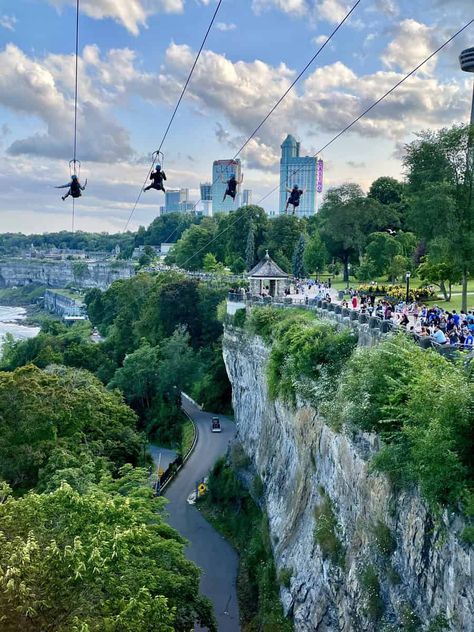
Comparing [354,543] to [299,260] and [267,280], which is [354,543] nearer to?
[267,280]

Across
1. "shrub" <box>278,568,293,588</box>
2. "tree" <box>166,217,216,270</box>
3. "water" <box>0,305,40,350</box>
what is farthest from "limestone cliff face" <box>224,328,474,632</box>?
"water" <box>0,305,40,350</box>

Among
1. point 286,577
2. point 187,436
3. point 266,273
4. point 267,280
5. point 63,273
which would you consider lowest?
point 187,436

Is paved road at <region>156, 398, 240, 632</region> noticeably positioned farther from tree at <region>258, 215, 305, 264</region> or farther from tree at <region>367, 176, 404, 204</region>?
tree at <region>367, 176, 404, 204</region>

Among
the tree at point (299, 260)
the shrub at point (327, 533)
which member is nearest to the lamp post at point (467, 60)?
the tree at point (299, 260)

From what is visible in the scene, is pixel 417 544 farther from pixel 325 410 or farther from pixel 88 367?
pixel 88 367

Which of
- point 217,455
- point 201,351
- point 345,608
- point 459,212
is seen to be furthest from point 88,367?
point 345,608

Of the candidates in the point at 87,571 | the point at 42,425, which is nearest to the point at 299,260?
the point at 42,425

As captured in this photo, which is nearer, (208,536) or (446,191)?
(446,191)

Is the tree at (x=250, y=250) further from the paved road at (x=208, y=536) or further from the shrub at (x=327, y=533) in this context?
the shrub at (x=327, y=533)
